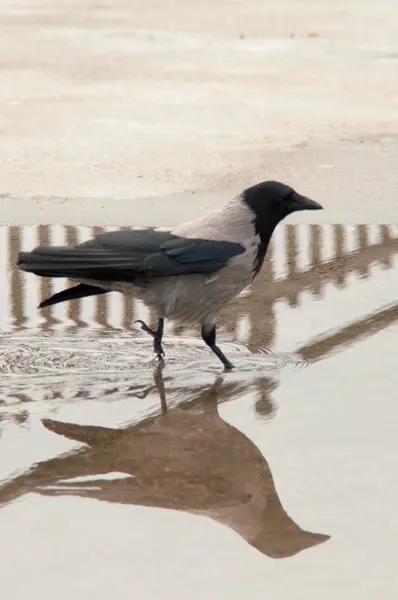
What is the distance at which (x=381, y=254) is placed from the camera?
7.27 m

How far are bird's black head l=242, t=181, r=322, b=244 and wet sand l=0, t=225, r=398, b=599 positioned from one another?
20.9 inches

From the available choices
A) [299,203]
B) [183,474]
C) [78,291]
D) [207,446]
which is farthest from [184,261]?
[183,474]

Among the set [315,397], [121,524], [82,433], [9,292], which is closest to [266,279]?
[9,292]

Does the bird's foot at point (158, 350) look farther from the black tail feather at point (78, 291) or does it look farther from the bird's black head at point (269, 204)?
the bird's black head at point (269, 204)

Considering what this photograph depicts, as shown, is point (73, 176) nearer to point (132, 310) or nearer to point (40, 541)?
point (132, 310)

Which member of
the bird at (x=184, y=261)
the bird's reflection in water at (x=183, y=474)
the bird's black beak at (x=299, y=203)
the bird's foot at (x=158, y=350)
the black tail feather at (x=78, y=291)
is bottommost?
the bird's reflection in water at (x=183, y=474)

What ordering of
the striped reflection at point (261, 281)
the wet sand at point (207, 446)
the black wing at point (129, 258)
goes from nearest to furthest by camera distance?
the wet sand at point (207, 446)
the black wing at point (129, 258)
the striped reflection at point (261, 281)

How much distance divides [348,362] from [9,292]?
1888mm

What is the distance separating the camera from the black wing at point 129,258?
538 cm

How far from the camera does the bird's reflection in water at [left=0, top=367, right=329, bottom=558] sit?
3930 mm

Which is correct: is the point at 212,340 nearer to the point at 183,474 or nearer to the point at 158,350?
the point at 158,350

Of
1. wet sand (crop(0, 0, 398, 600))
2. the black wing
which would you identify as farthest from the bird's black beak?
wet sand (crop(0, 0, 398, 600))

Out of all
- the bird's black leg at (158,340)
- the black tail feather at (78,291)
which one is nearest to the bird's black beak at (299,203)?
the bird's black leg at (158,340)

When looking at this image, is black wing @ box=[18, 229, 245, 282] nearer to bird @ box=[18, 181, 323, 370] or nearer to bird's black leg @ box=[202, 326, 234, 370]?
bird @ box=[18, 181, 323, 370]
